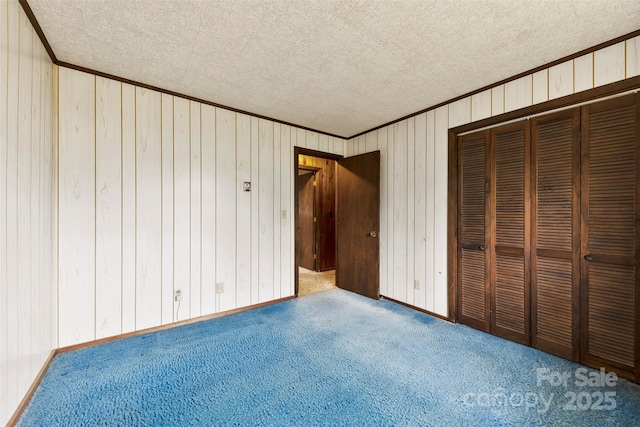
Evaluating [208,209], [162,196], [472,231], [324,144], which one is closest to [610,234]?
[472,231]

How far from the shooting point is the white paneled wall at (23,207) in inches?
56.6

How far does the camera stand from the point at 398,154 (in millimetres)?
3670

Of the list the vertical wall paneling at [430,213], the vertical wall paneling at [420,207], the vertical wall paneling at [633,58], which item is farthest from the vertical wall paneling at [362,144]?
the vertical wall paneling at [633,58]

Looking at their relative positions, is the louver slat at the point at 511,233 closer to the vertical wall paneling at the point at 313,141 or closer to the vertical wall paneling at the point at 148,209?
the vertical wall paneling at the point at 313,141

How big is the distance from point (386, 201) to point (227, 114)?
2342 millimetres

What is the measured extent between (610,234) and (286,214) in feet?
10.5

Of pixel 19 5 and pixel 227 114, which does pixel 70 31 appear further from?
pixel 227 114

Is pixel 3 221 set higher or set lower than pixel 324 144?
lower

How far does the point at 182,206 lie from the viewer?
2947mm

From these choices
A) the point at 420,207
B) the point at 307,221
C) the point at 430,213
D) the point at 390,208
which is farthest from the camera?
the point at 307,221

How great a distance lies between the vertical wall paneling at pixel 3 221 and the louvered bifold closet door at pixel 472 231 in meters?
3.54

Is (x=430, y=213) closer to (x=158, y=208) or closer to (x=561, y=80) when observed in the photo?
(x=561, y=80)

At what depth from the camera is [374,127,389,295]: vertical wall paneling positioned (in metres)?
3.83

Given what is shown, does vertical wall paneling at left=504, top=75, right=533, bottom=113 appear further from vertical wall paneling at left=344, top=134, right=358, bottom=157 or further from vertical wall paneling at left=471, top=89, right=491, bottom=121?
vertical wall paneling at left=344, top=134, right=358, bottom=157
